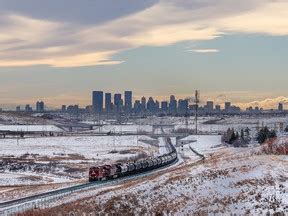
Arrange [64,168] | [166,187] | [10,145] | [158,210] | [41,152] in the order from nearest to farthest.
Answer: [158,210] → [166,187] → [64,168] → [41,152] → [10,145]

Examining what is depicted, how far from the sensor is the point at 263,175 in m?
48.9

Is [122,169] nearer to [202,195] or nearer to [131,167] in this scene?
[131,167]

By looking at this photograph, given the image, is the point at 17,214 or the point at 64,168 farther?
the point at 64,168

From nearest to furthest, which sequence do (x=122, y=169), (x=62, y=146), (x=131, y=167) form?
(x=122, y=169) → (x=131, y=167) → (x=62, y=146)

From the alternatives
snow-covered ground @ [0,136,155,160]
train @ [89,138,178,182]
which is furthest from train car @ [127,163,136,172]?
snow-covered ground @ [0,136,155,160]

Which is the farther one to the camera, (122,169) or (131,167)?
(131,167)

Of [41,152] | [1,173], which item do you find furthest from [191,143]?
[1,173]

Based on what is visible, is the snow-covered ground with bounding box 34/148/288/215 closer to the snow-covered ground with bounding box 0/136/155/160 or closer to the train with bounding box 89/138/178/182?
the train with bounding box 89/138/178/182

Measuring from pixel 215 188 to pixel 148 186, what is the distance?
547cm

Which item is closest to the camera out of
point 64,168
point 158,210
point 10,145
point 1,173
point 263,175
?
point 158,210

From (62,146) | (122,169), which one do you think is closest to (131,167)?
(122,169)

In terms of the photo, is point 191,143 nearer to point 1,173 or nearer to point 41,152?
point 41,152

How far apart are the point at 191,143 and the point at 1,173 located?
9710 centimetres

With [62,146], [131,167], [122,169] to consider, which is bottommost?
[62,146]
